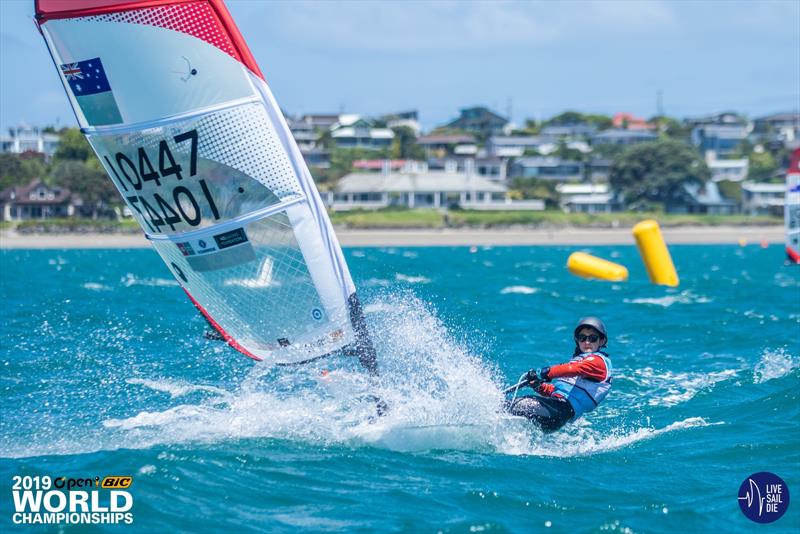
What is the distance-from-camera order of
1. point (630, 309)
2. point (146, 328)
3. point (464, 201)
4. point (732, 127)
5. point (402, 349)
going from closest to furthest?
1. point (402, 349)
2. point (146, 328)
3. point (630, 309)
4. point (464, 201)
5. point (732, 127)

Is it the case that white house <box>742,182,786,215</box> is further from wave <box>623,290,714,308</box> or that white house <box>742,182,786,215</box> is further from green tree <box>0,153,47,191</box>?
wave <box>623,290,714,308</box>

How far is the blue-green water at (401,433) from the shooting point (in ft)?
22.3

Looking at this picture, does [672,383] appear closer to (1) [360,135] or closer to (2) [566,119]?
(1) [360,135]

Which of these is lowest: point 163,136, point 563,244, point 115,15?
point 563,244

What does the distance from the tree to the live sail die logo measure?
66.8m

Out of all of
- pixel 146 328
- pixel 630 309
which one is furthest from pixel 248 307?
pixel 630 309

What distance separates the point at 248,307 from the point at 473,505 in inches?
→ 94.2

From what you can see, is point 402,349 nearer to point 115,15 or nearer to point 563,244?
point 115,15

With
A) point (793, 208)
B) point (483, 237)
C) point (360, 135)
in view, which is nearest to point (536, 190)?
point (483, 237)

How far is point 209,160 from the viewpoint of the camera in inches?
291

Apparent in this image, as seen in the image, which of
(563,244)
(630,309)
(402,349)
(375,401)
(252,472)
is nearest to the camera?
(252,472)

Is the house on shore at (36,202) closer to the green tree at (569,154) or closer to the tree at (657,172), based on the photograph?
the tree at (657,172)

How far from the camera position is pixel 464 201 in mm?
70438

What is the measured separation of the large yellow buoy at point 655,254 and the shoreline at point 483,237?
2970 centimetres
